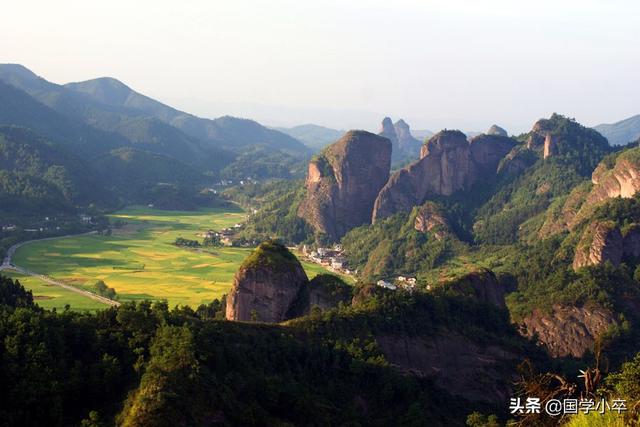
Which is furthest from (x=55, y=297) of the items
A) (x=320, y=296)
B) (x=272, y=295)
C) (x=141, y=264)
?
(x=320, y=296)

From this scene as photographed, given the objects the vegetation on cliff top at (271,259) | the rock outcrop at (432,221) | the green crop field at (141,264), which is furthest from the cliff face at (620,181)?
the vegetation on cliff top at (271,259)

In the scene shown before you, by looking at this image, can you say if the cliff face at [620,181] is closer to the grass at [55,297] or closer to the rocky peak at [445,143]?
the rocky peak at [445,143]

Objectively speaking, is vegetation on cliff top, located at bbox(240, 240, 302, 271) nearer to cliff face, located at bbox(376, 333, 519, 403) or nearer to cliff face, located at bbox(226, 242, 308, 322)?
cliff face, located at bbox(226, 242, 308, 322)

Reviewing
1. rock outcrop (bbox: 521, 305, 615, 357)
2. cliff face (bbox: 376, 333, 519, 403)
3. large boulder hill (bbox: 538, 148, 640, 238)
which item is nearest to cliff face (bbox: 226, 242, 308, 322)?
cliff face (bbox: 376, 333, 519, 403)

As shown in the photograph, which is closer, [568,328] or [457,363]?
[457,363]

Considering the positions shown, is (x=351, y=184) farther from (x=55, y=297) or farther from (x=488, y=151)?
(x=55, y=297)

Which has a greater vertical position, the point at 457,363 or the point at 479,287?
the point at 479,287

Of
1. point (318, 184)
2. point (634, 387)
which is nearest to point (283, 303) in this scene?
point (634, 387)

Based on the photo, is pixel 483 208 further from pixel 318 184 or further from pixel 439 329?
pixel 439 329
